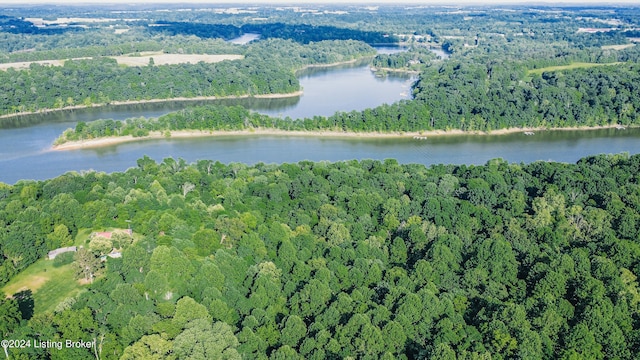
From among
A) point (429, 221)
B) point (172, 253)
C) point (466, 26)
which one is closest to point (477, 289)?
point (429, 221)

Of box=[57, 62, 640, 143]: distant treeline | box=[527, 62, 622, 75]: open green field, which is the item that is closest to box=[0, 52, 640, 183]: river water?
box=[57, 62, 640, 143]: distant treeline

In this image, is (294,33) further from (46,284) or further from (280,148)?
(46,284)

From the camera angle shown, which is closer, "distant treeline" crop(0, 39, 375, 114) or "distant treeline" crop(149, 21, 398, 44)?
"distant treeline" crop(0, 39, 375, 114)

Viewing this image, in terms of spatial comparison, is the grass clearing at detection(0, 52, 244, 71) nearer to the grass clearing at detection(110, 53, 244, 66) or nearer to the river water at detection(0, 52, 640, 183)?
the grass clearing at detection(110, 53, 244, 66)

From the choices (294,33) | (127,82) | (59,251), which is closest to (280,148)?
(59,251)

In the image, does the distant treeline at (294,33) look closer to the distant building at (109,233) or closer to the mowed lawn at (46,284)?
the distant building at (109,233)

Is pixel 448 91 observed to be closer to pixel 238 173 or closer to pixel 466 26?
pixel 238 173

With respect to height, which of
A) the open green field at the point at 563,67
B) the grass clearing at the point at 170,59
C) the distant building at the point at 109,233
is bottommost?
the distant building at the point at 109,233

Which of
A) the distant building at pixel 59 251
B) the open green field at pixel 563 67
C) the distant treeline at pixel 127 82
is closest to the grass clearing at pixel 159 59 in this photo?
the distant treeline at pixel 127 82
